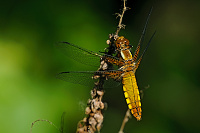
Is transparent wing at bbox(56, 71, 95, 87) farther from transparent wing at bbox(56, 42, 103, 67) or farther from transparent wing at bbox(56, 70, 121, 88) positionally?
transparent wing at bbox(56, 42, 103, 67)

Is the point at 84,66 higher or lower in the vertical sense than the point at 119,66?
higher

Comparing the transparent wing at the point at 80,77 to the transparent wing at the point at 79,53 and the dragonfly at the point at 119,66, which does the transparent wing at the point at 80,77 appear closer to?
the dragonfly at the point at 119,66

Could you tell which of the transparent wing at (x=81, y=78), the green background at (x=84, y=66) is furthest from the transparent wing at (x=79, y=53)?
the green background at (x=84, y=66)

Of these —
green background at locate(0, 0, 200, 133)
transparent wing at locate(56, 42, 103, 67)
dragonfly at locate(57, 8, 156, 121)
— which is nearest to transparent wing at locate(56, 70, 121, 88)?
dragonfly at locate(57, 8, 156, 121)

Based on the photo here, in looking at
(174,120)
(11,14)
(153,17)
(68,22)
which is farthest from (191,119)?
(11,14)

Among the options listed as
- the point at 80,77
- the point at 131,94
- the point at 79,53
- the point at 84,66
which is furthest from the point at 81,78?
the point at 84,66

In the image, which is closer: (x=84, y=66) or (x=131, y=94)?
(x=131, y=94)

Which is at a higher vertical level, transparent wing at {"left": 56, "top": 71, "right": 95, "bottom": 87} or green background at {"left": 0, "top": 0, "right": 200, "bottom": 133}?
green background at {"left": 0, "top": 0, "right": 200, "bottom": 133}

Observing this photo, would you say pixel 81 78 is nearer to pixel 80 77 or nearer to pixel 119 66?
pixel 80 77
